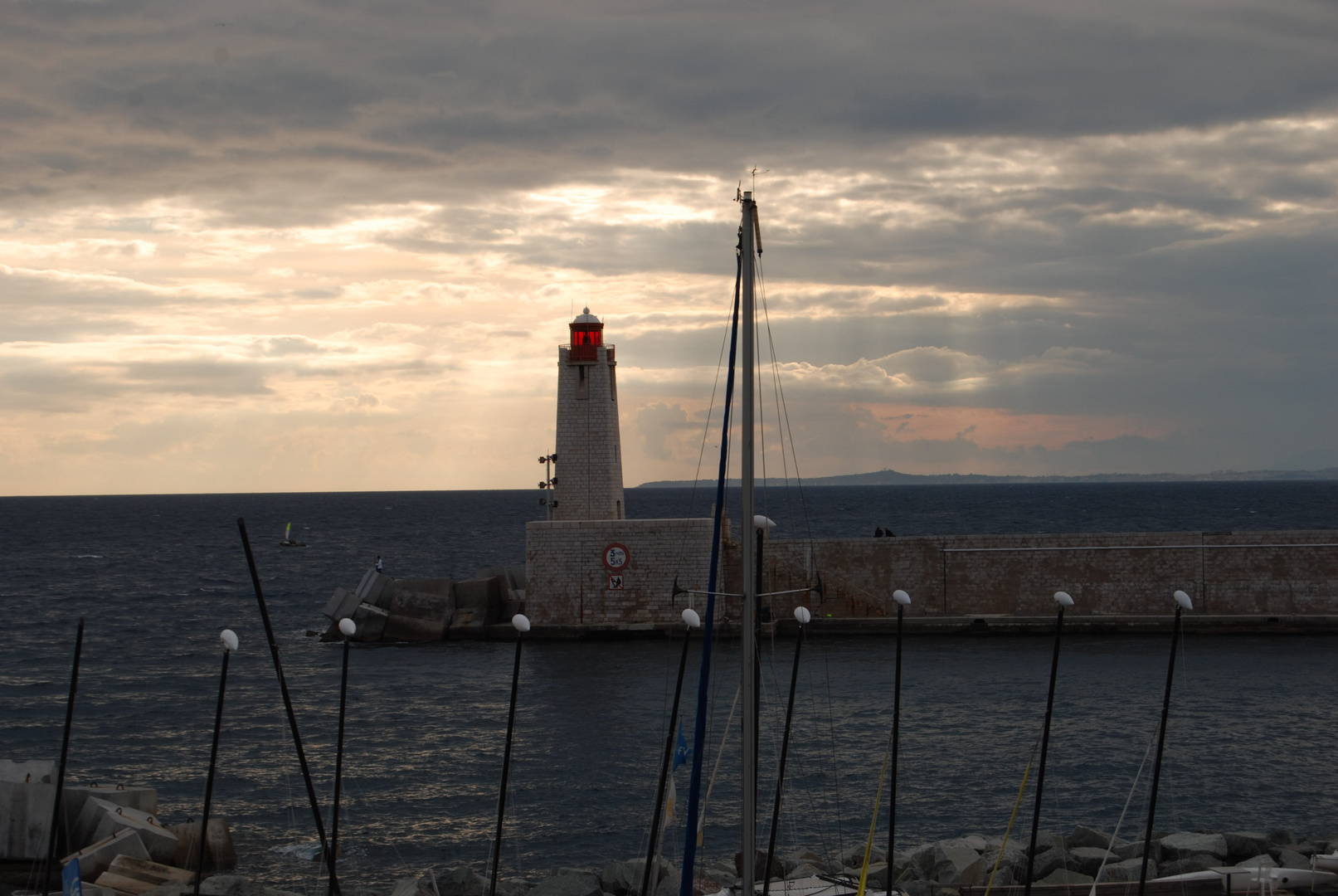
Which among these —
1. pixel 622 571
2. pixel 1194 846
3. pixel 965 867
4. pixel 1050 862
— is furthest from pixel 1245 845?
pixel 622 571

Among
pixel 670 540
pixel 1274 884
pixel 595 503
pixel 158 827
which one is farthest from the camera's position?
pixel 595 503

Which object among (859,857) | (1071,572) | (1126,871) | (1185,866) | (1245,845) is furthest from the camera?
(1071,572)

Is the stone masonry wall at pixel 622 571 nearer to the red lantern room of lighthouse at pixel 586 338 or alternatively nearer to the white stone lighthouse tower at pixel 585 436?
the white stone lighthouse tower at pixel 585 436

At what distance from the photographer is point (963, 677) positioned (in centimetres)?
2998

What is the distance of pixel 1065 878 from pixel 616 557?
2040 centimetres

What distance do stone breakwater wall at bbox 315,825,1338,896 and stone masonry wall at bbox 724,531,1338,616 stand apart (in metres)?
18.3

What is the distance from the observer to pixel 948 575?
35.9 meters

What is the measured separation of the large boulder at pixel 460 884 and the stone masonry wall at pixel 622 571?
18.6 meters

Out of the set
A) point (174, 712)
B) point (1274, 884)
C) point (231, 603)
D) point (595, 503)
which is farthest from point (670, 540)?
point (231, 603)

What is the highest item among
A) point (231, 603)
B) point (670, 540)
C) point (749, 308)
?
point (749, 308)

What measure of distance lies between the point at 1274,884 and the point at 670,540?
21076 mm

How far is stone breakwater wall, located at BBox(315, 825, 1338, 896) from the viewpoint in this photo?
15125 mm

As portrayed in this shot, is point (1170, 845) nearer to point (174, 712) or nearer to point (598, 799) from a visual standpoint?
point (598, 799)

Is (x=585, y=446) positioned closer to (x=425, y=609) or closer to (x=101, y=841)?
(x=425, y=609)
